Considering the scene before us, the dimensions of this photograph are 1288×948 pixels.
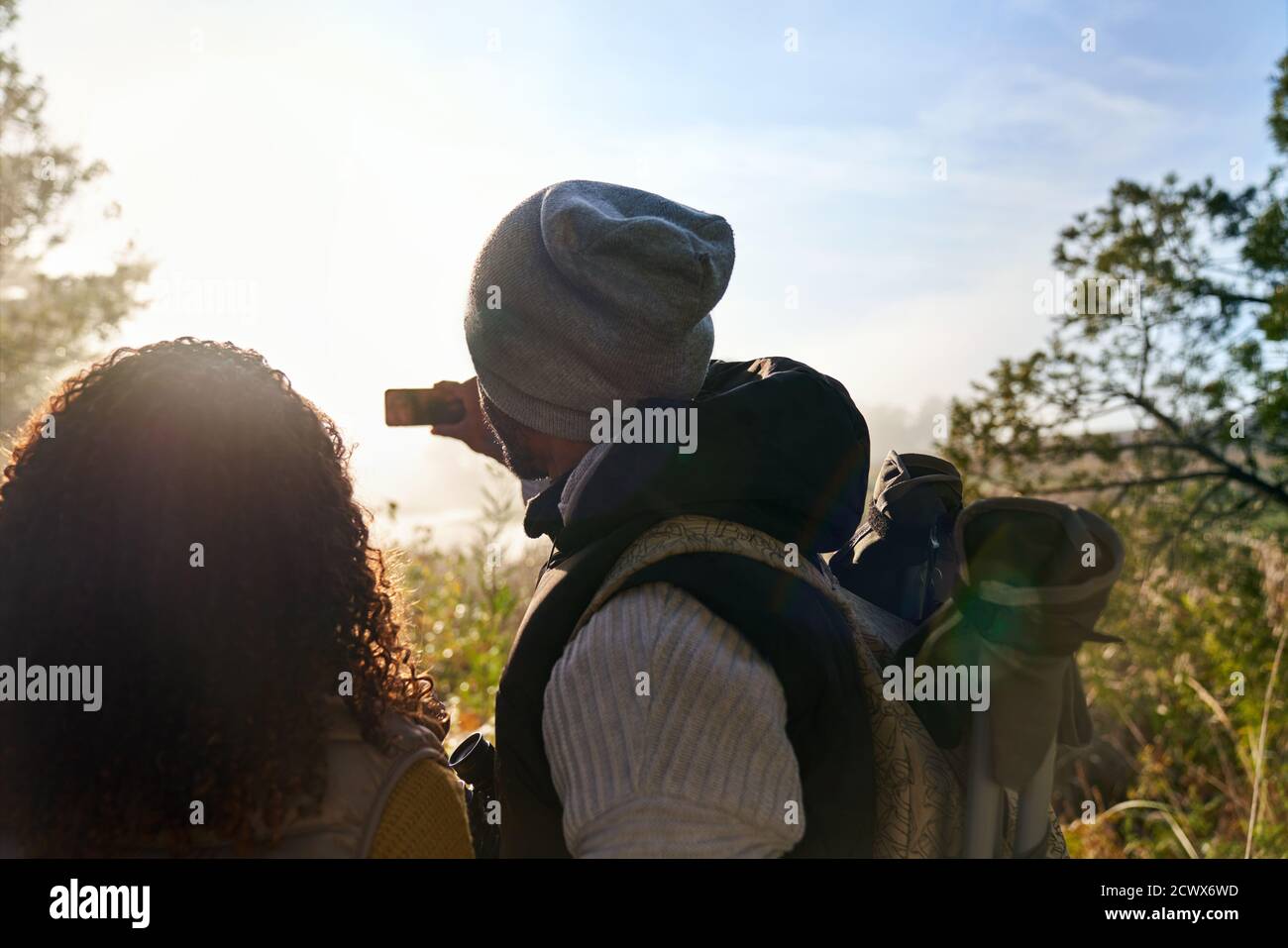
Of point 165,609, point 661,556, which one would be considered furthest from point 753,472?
point 165,609

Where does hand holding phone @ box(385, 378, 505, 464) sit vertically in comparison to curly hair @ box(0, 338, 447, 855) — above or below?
above

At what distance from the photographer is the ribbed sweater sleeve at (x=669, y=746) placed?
117cm

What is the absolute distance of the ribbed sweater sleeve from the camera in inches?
45.9

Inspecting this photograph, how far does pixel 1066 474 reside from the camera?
7195 millimetres

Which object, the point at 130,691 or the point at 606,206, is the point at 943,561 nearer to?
the point at 606,206

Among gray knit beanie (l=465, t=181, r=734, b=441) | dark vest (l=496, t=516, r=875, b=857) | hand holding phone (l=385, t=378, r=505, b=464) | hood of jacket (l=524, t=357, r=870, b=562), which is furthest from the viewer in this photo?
hand holding phone (l=385, t=378, r=505, b=464)

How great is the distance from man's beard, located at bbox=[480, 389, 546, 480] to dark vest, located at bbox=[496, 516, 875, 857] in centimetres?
32

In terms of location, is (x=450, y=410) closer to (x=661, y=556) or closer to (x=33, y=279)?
(x=661, y=556)

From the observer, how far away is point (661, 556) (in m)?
1.30

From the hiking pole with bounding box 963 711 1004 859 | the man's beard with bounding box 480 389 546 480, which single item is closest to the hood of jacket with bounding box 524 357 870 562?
the man's beard with bounding box 480 389 546 480

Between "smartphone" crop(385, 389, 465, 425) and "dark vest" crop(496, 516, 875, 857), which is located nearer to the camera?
"dark vest" crop(496, 516, 875, 857)

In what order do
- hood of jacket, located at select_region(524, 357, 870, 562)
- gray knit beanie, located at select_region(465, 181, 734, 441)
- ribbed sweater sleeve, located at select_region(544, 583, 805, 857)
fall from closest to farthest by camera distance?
ribbed sweater sleeve, located at select_region(544, 583, 805, 857), hood of jacket, located at select_region(524, 357, 870, 562), gray knit beanie, located at select_region(465, 181, 734, 441)

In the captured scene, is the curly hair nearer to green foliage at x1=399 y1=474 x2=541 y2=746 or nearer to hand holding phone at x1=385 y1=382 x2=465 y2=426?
hand holding phone at x1=385 y1=382 x2=465 y2=426
